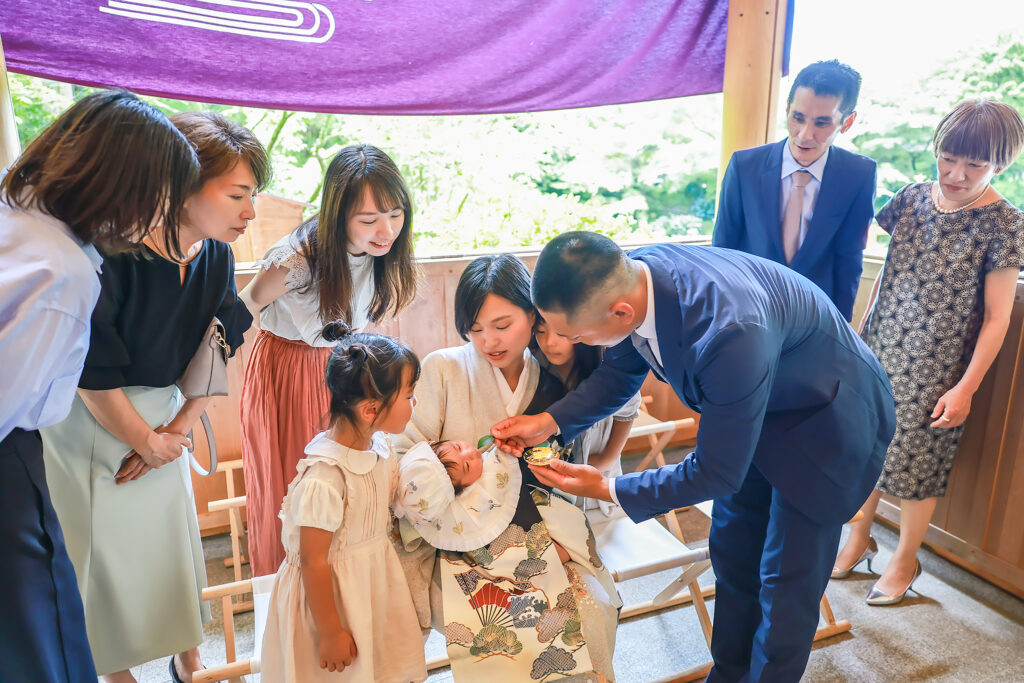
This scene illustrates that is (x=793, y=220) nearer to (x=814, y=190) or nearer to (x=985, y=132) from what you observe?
(x=814, y=190)

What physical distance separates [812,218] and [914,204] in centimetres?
50

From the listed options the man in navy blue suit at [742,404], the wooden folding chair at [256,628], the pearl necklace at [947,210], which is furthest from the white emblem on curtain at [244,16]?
the pearl necklace at [947,210]

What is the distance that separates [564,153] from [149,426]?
17.4 ft

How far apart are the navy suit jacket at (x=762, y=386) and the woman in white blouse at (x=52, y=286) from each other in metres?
0.96

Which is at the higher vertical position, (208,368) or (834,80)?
(834,80)

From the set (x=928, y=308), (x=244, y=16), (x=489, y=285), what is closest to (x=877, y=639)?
(x=928, y=308)

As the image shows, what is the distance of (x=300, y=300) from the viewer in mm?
1843

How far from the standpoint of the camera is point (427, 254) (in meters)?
2.81

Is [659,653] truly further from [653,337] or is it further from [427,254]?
[427,254]

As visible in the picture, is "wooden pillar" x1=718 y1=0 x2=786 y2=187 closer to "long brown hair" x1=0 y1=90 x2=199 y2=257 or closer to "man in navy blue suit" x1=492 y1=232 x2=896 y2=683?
"man in navy blue suit" x1=492 y1=232 x2=896 y2=683

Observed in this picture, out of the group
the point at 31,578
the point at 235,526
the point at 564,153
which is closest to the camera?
the point at 31,578

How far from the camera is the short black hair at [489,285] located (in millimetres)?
1654

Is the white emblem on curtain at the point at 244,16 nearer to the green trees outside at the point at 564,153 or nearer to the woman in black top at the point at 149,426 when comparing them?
the woman in black top at the point at 149,426

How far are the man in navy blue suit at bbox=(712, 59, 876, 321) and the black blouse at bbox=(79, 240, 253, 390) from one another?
61.5 inches
